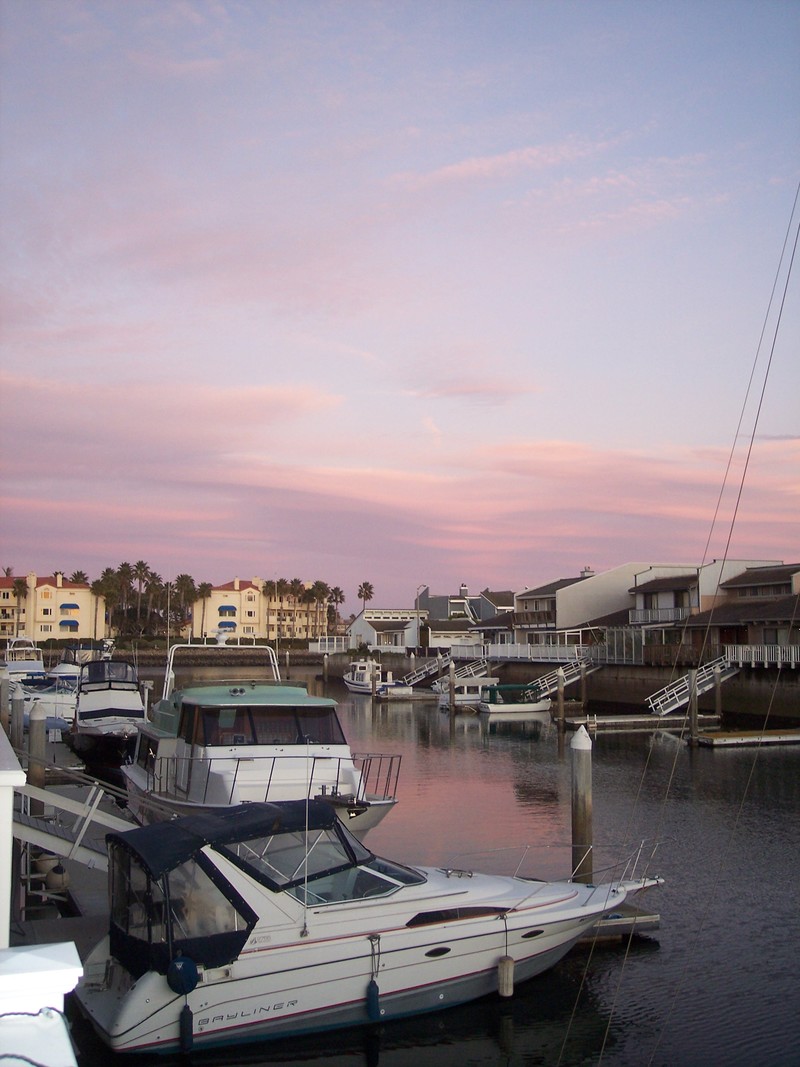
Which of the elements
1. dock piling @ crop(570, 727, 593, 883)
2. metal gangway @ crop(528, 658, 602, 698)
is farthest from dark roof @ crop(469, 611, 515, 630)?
dock piling @ crop(570, 727, 593, 883)

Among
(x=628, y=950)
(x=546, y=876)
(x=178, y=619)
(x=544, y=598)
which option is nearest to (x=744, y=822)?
(x=546, y=876)

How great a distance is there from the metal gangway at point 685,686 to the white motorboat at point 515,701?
8.69m

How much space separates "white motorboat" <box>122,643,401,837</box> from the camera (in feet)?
57.7

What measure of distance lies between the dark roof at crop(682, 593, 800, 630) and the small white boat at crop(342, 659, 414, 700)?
2364 centimetres

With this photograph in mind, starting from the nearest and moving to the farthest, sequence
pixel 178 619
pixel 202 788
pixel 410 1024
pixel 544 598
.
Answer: pixel 410 1024, pixel 202 788, pixel 544 598, pixel 178 619

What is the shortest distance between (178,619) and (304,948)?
485ft

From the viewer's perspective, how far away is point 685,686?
53656mm

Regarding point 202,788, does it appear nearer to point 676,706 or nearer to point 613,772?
point 613,772

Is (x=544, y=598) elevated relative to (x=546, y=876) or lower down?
elevated

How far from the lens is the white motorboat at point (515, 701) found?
60.9 meters

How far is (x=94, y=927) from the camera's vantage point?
48.4 feet

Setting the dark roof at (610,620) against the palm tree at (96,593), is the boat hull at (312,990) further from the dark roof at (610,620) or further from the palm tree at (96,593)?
the palm tree at (96,593)

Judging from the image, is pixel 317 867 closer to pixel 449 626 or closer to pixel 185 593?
pixel 449 626

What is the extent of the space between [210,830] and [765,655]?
147 feet
